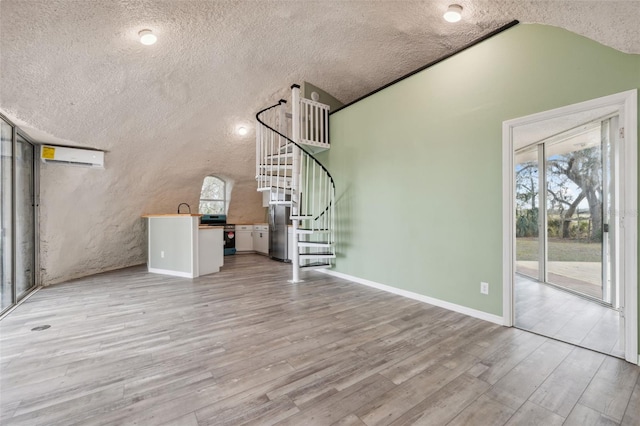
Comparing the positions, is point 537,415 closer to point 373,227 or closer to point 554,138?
point 373,227

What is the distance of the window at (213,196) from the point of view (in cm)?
731

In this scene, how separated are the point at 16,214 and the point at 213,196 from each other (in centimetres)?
419

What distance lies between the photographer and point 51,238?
4074mm

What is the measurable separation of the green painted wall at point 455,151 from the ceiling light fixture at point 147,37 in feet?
8.61

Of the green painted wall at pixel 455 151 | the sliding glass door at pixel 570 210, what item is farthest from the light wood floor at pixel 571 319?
the green painted wall at pixel 455 151

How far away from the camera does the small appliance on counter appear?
6902 millimetres

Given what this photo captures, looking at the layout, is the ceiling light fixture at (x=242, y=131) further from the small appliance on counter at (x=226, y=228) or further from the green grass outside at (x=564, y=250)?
the green grass outside at (x=564, y=250)

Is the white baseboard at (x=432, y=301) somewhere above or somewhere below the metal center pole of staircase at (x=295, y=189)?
below

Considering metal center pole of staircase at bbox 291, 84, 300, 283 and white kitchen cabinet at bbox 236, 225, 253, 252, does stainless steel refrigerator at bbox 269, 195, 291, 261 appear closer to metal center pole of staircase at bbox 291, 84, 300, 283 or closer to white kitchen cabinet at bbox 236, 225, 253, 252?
white kitchen cabinet at bbox 236, 225, 253, 252

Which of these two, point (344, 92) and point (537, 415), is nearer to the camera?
point (537, 415)

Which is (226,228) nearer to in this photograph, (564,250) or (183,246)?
(183,246)

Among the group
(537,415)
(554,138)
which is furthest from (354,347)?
(554,138)

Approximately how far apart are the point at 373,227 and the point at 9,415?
349 centimetres

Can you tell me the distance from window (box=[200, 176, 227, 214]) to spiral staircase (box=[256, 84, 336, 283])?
3.12 metres
